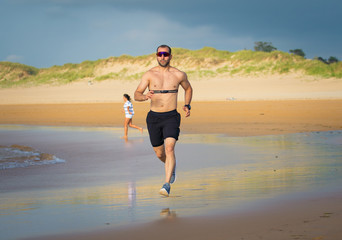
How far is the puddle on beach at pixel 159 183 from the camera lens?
5.73 metres

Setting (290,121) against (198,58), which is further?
(198,58)

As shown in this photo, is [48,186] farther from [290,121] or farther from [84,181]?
[290,121]

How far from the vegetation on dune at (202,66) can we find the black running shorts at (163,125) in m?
44.0

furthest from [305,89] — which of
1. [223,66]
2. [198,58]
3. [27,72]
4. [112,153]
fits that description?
[27,72]

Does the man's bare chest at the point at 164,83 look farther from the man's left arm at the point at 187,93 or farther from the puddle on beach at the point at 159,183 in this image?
the puddle on beach at the point at 159,183

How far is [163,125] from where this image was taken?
7227mm

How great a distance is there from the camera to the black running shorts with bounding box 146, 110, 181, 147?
716 cm

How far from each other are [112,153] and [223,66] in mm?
55358

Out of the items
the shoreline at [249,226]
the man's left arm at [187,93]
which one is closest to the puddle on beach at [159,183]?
the shoreline at [249,226]

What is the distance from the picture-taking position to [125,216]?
5680 millimetres

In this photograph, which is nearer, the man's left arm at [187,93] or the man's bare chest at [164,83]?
the man's bare chest at [164,83]

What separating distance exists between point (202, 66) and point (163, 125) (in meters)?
62.3

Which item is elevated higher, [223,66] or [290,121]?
[223,66]

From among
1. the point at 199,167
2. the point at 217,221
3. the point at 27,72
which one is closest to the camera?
the point at 217,221
